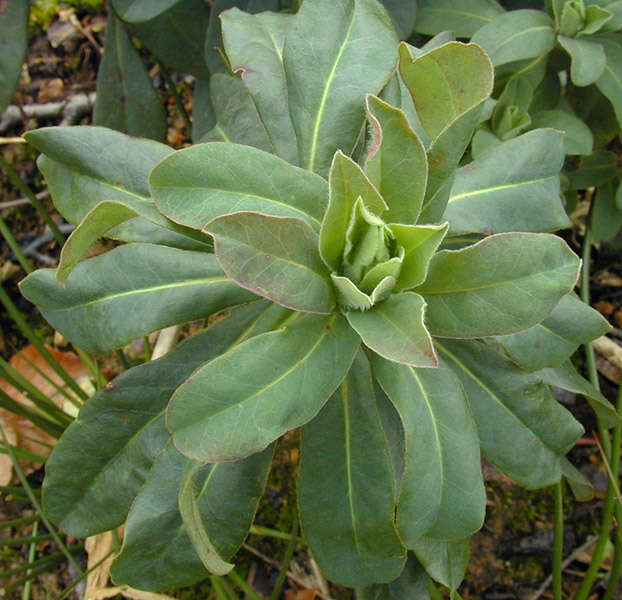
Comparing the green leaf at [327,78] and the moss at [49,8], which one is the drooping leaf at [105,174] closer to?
the green leaf at [327,78]

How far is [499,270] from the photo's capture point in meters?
1.00

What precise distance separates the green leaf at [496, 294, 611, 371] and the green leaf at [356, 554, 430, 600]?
1.81 ft

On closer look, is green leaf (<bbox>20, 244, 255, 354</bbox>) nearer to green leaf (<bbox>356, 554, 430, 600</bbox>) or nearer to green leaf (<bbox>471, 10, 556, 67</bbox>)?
green leaf (<bbox>356, 554, 430, 600</bbox>)

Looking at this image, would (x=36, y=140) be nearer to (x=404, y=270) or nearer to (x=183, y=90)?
(x=404, y=270)

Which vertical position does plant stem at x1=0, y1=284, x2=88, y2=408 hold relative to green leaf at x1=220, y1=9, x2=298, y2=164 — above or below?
below

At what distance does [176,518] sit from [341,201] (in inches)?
27.4

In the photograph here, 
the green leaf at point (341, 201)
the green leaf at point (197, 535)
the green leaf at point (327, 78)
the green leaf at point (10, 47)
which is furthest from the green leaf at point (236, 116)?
the green leaf at point (197, 535)

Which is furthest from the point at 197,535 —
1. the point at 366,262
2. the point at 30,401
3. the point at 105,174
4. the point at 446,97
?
the point at 30,401

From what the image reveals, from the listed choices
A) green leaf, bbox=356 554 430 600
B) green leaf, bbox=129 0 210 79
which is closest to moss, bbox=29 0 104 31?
green leaf, bbox=129 0 210 79

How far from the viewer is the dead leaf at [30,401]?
2.00 m

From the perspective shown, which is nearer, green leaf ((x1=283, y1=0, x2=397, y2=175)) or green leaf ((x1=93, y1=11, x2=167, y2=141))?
green leaf ((x1=283, y1=0, x2=397, y2=175))

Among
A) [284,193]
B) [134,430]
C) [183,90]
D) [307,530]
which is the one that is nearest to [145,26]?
[183,90]

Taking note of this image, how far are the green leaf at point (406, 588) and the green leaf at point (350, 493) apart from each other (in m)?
0.20

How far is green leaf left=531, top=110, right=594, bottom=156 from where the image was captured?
1667 mm
